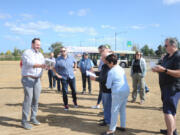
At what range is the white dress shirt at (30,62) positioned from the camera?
3.99 metres

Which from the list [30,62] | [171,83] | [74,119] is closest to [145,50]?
[74,119]

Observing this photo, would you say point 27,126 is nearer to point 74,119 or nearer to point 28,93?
point 28,93

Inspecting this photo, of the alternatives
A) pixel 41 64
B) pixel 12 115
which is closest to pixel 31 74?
pixel 41 64

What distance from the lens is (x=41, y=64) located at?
13.6 feet

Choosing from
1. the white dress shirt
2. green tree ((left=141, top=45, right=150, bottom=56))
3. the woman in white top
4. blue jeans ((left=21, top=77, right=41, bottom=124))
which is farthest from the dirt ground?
green tree ((left=141, top=45, right=150, bottom=56))

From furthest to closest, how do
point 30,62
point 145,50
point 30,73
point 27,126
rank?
1. point 145,50
2. point 27,126
3. point 30,73
4. point 30,62

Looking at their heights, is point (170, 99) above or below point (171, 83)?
below

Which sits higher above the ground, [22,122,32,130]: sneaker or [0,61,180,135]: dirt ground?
[22,122,32,130]: sneaker

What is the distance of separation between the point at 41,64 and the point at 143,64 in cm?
380

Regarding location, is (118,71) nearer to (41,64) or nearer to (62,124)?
(41,64)

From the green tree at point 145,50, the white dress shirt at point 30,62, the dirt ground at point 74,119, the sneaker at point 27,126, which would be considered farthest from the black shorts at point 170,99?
the green tree at point 145,50

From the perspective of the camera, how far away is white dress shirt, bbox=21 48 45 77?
→ 13.1 ft

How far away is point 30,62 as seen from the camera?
3975mm

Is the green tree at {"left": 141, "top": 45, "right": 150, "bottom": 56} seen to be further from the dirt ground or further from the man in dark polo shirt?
the man in dark polo shirt
